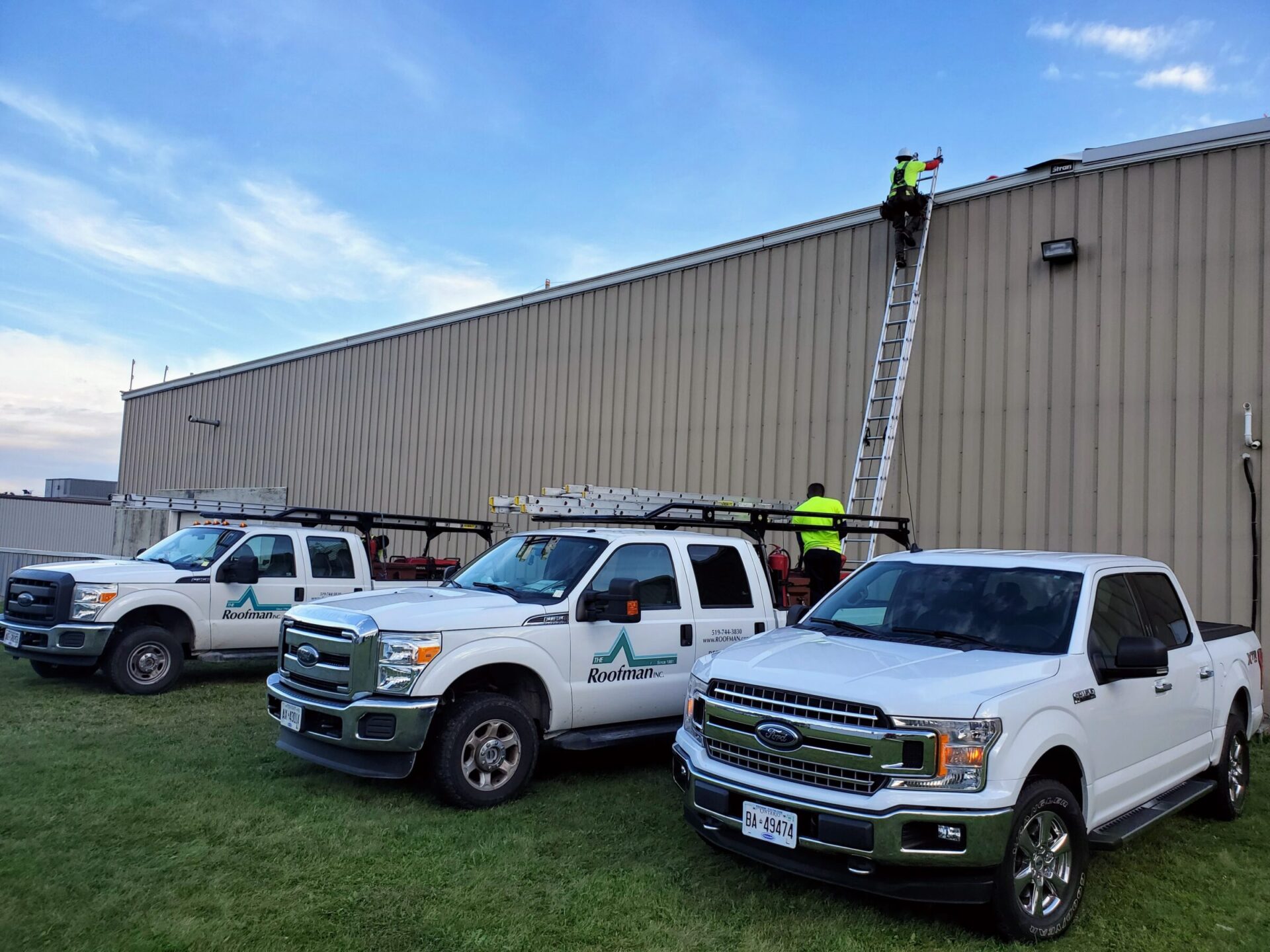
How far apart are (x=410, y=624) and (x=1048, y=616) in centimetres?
371

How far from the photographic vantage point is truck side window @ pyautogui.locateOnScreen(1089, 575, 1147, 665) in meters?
4.74

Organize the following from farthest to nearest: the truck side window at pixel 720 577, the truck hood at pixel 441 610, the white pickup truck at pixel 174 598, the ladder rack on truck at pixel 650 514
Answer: the white pickup truck at pixel 174 598 < the ladder rack on truck at pixel 650 514 < the truck side window at pixel 720 577 < the truck hood at pixel 441 610

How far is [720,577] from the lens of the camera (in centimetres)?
722

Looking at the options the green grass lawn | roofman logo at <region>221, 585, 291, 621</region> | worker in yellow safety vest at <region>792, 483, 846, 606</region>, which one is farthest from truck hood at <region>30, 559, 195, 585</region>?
worker in yellow safety vest at <region>792, 483, 846, 606</region>

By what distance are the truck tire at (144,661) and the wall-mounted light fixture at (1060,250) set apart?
10.4 metres

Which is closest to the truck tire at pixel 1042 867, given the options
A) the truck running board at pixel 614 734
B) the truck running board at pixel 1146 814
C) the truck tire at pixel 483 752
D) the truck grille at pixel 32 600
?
the truck running board at pixel 1146 814

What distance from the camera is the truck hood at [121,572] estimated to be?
30.2 ft

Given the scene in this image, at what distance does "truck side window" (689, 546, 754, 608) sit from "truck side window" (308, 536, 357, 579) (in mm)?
5379

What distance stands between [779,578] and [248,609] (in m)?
5.89

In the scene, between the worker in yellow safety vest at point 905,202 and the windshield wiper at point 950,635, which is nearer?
the windshield wiper at point 950,635

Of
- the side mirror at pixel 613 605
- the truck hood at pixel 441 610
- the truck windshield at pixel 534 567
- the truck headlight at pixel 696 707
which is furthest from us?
the truck windshield at pixel 534 567

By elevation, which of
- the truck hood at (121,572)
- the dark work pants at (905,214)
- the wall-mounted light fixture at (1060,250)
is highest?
the dark work pants at (905,214)

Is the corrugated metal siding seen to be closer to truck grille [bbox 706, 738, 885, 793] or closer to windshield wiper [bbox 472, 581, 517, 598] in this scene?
windshield wiper [bbox 472, 581, 517, 598]

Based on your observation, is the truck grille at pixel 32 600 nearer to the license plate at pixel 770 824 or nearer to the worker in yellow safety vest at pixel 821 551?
the worker in yellow safety vest at pixel 821 551
